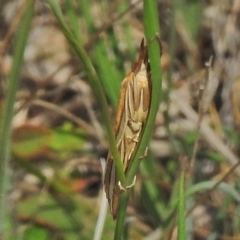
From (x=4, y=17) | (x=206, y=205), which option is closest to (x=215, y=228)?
(x=206, y=205)

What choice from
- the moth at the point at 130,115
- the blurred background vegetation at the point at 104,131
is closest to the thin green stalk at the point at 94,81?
the moth at the point at 130,115

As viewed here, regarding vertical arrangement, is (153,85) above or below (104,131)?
below

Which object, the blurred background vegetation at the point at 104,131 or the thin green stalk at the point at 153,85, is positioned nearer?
the thin green stalk at the point at 153,85

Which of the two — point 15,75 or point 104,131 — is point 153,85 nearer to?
point 15,75

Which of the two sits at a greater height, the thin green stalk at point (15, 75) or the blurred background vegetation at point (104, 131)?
the blurred background vegetation at point (104, 131)

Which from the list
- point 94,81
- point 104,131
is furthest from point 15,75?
point 104,131

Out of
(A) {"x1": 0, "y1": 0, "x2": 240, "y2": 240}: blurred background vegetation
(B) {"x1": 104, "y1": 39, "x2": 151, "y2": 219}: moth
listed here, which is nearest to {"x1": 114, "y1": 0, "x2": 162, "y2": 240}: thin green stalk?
(B) {"x1": 104, "y1": 39, "x2": 151, "y2": 219}: moth

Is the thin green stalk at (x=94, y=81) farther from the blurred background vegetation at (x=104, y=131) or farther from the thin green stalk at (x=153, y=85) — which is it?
the blurred background vegetation at (x=104, y=131)
